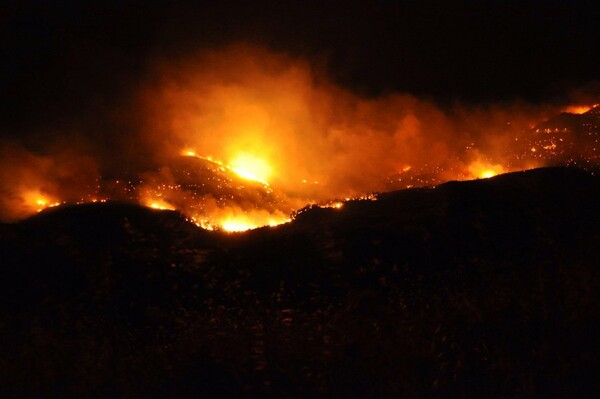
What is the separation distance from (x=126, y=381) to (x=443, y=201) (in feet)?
14.3

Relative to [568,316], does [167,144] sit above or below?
above

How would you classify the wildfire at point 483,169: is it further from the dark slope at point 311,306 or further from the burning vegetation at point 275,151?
the dark slope at point 311,306

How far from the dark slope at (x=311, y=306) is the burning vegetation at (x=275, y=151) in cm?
246

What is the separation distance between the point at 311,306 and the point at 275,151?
726cm

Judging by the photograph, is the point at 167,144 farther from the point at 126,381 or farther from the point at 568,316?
the point at 568,316

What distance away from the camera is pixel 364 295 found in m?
5.75

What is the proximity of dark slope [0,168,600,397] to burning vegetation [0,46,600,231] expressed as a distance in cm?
246

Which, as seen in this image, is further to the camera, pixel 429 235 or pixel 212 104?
pixel 212 104

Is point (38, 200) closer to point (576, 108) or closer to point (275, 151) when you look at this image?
point (275, 151)

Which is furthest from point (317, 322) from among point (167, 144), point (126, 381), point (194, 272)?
point (167, 144)

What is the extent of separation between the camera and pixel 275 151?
12555 mm

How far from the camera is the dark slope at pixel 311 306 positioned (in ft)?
17.6

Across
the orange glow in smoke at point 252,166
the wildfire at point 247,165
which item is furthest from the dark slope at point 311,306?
the orange glow in smoke at point 252,166

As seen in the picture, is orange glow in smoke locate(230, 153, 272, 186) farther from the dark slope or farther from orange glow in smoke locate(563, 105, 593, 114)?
orange glow in smoke locate(563, 105, 593, 114)
